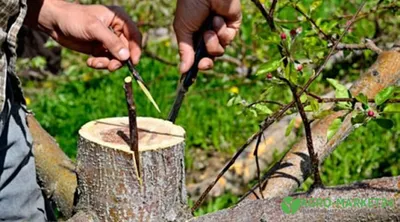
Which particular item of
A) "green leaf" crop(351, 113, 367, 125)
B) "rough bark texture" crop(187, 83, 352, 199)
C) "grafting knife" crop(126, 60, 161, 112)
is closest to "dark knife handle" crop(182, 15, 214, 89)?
"grafting knife" crop(126, 60, 161, 112)

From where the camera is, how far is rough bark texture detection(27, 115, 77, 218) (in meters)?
2.10

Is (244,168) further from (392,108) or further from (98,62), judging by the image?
(392,108)

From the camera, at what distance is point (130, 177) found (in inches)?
69.9

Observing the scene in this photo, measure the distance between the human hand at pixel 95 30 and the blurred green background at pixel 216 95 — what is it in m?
0.99

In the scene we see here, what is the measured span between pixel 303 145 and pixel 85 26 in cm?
71

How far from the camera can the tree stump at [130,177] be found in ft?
5.84

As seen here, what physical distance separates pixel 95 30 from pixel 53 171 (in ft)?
1.39

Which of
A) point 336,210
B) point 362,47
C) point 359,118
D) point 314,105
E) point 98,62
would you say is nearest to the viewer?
point 336,210

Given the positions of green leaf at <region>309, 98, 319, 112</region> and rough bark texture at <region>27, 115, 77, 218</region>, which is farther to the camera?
rough bark texture at <region>27, 115, 77, 218</region>

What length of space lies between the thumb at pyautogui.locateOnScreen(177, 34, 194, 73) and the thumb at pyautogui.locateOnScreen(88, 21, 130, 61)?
0.15 m

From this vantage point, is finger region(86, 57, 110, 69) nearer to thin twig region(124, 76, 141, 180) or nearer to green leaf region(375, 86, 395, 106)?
thin twig region(124, 76, 141, 180)

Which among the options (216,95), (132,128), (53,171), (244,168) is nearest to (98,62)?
(53,171)

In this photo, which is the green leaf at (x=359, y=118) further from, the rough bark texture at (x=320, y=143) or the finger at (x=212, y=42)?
the finger at (x=212, y=42)

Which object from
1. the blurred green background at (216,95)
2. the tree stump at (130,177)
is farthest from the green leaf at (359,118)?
the blurred green background at (216,95)
